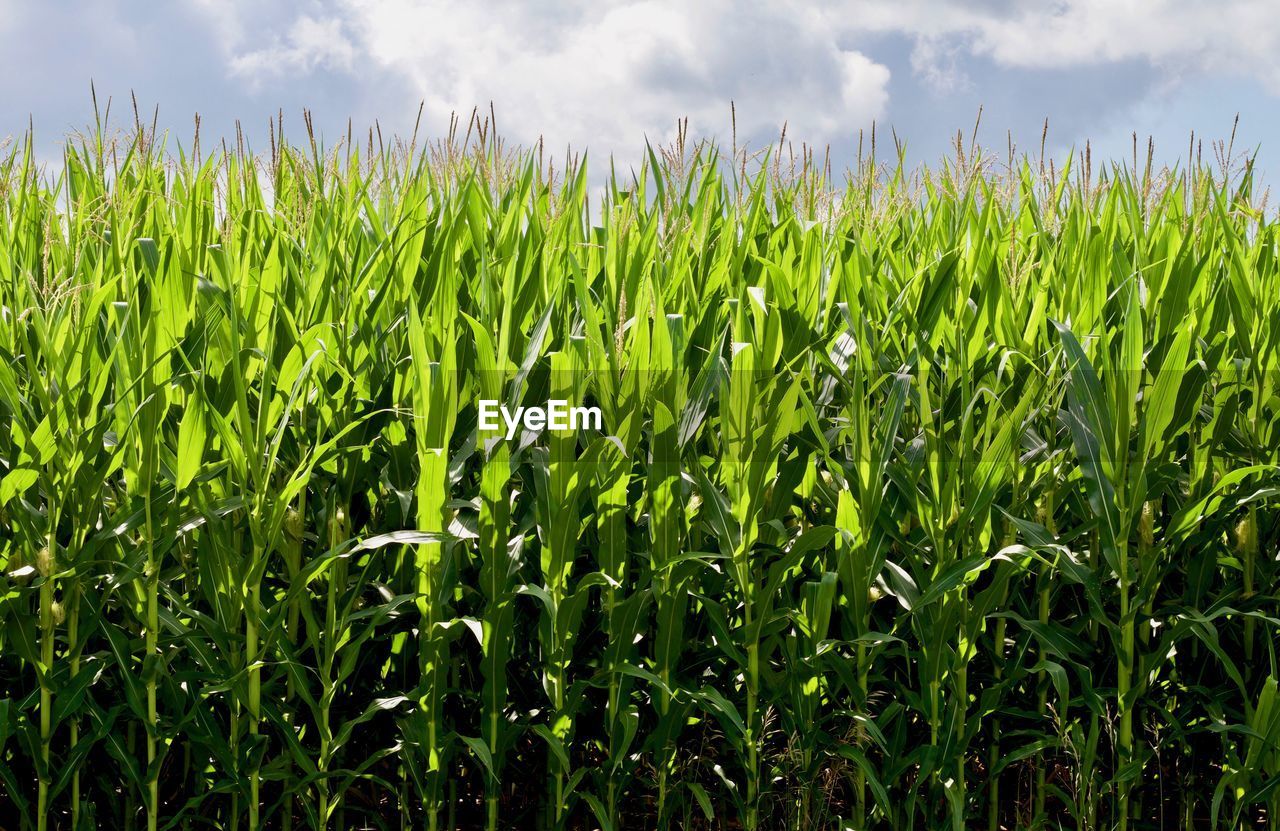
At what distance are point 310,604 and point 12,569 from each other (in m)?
0.70

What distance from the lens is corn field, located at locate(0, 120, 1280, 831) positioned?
2.40 metres

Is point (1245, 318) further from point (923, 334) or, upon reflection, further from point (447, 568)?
point (447, 568)

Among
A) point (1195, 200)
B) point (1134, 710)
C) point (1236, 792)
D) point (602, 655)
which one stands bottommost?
point (1236, 792)

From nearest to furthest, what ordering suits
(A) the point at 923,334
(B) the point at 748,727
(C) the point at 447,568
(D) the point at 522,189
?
1. (C) the point at 447,568
2. (B) the point at 748,727
3. (A) the point at 923,334
4. (D) the point at 522,189

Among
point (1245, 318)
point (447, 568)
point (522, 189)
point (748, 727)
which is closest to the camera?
point (447, 568)

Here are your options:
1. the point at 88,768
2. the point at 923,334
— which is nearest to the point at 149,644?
the point at 88,768

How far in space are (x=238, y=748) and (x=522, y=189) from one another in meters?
2.42

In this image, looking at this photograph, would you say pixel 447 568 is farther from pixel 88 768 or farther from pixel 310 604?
pixel 88 768

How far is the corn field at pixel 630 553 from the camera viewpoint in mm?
2402

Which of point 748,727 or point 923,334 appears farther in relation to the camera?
point 923,334

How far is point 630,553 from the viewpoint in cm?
255

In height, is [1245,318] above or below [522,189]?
below

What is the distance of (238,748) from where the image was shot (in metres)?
2.45

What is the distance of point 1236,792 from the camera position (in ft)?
8.98
